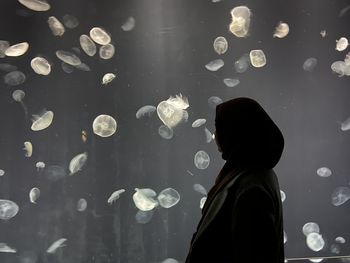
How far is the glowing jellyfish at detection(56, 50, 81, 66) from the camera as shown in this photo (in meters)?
3.39

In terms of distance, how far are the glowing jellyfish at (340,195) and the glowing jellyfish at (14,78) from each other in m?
2.77

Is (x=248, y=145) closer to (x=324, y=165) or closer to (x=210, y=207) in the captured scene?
(x=210, y=207)

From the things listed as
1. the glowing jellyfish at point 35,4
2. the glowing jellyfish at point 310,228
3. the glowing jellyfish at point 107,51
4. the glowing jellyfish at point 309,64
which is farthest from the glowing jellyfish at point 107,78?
the glowing jellyfish at point 310,228

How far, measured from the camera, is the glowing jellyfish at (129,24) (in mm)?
3475

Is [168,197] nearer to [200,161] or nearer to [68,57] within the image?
[200,161]

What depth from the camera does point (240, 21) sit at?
354 centimetres

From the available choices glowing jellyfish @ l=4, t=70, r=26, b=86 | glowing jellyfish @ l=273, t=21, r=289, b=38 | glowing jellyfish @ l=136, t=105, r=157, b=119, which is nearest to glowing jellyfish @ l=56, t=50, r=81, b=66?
glowing jellyfish @ l=4, t=70, r=26, b=86

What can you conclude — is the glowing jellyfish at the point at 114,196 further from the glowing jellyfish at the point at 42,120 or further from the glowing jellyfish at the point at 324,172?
the glowing jellyfish at the point at 324,172

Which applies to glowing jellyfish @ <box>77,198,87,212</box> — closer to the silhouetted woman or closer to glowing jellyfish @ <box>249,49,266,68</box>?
glowing jellyfish @ <box>249,49,266,68</box>

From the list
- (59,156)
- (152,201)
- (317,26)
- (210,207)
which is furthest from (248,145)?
(317,26)

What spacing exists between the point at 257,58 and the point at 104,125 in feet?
4.63

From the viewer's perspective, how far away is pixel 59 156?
3352 millimetres

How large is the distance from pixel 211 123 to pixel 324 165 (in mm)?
1036

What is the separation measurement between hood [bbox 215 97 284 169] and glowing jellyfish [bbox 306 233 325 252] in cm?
222
